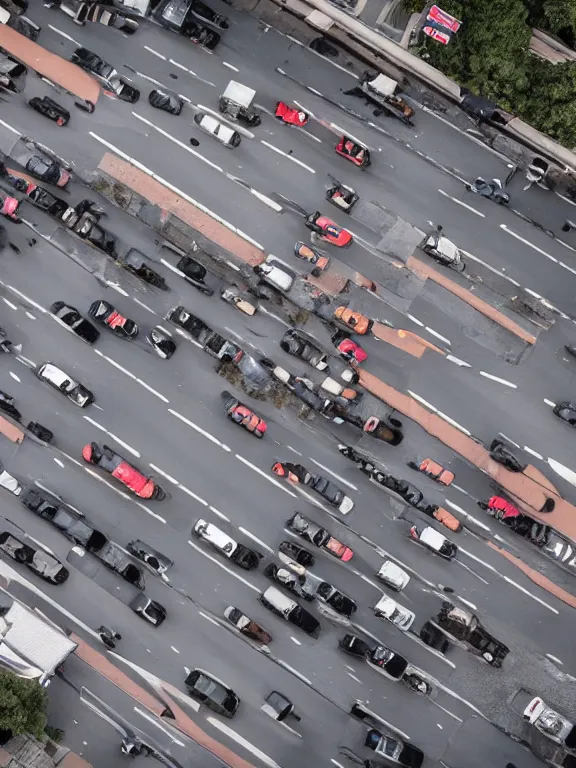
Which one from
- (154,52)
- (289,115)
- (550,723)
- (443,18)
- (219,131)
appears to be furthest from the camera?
(154,52)

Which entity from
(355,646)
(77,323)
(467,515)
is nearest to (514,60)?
(467,515)

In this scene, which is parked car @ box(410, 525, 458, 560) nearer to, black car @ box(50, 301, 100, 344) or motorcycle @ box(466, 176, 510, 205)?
motorcycle @ box(466, 176, 510, 205)

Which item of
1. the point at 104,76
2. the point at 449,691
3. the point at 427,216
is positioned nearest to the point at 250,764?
the point at 449,691

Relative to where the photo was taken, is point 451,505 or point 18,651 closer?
point 18,651

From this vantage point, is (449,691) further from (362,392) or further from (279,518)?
(362,392)

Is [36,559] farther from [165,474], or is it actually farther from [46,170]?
[46,170]

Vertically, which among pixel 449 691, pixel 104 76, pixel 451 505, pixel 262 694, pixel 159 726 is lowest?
pixel 159 726

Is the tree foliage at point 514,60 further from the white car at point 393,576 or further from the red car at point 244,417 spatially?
the white car at point 393,576
